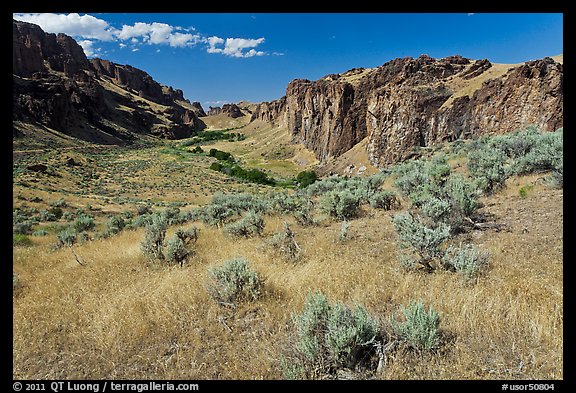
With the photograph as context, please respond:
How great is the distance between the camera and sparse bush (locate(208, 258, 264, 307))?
14.8 ft

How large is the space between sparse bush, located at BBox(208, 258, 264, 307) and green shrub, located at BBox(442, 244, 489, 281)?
2.94 m

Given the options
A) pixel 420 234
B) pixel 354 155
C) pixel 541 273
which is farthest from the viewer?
pixel 354 155

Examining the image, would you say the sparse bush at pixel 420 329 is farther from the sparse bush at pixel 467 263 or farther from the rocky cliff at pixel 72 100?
the rocky cliff at pixel 72 100

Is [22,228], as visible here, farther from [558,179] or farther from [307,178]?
[307,178]

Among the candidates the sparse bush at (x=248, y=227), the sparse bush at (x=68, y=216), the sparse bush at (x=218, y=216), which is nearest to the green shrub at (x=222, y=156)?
the sparse bush at (x=68, y=216)

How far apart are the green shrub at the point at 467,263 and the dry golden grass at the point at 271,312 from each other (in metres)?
0.15

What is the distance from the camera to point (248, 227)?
28.0ft

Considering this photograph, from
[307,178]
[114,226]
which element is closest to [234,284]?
[114,226]

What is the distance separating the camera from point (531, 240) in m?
5.51

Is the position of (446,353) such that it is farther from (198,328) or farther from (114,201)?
(114,201)

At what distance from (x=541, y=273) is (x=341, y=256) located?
119 inches

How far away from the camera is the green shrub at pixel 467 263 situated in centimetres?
428

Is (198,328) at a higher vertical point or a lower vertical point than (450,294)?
lower
